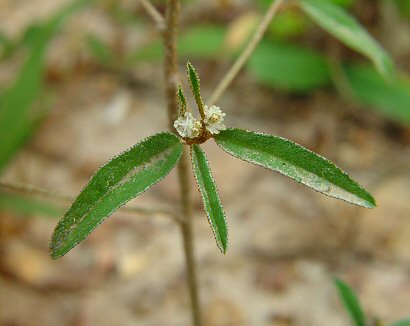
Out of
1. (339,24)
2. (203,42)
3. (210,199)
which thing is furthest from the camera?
(203,42)

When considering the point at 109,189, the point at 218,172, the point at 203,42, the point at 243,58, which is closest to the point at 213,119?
the point at 109,189

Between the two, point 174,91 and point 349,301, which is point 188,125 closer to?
point 174,91

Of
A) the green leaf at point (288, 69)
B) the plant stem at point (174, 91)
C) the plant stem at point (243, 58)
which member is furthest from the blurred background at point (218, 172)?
the plant stem at point (243, 58)

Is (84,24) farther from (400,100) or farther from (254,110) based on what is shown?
(400,100)

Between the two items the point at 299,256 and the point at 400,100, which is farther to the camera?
the point at 400,100

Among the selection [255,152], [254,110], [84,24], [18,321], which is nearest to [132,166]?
[255,152]

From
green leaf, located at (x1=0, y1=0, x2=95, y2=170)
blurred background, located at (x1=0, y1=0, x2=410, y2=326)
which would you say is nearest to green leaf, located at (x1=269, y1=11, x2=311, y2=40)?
blurred background, located at (x1=0, y1=0, x2=410, y2=326)

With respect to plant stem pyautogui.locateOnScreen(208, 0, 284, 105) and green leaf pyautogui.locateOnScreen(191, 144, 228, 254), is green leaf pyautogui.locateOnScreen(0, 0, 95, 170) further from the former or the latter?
green leaf pyautogui.locateOnScreen(191, 144, 228, 254)
